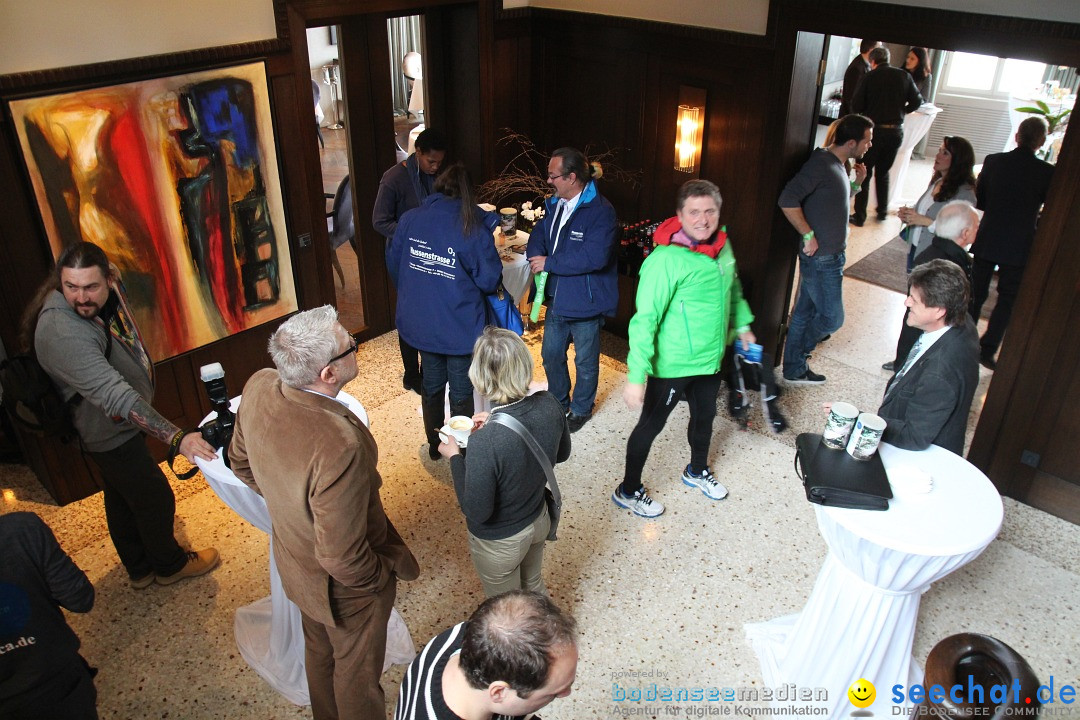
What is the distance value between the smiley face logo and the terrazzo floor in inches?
16.0

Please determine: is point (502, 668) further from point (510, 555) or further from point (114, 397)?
point (114, 397)

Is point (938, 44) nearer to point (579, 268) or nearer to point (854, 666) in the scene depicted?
point (579, 268)

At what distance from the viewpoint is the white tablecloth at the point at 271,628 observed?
2.89 metres

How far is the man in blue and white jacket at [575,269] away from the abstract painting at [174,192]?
156 cm

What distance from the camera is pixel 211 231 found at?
13.8 feet

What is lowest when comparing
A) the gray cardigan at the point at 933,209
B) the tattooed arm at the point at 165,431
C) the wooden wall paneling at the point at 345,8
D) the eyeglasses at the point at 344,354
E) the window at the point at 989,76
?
the tattooed arm at the point at 165,431

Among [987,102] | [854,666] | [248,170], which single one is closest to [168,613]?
[248,170]

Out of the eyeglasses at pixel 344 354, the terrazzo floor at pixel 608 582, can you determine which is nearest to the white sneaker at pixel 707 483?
the terrazzo floor at pixel 608 582

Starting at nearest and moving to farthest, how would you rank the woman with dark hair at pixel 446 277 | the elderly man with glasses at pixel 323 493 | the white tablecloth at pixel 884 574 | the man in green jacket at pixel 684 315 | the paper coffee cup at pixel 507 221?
the elderly man with glasses at pixel 323 493, the white tablecloth at pixel 884 574, the man in green jacket at pixel 684 315, the woman with dark hair at pixel 446 277, the paper coffee cup at pixel 507 221

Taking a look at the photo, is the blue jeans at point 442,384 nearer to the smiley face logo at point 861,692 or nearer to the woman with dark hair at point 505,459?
the woman with dark hair at point 505,459

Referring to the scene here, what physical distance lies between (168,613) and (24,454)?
5.25ft

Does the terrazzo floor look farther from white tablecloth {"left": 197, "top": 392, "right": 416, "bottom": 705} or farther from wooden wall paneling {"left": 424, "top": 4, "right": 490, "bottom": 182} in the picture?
wooden wall paneling {"left": 424, "top": 4, "right": 490, "bottom": 182}

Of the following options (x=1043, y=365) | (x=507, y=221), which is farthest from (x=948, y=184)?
(x=507, y=221)

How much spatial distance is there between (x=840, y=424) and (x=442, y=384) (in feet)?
6.62
